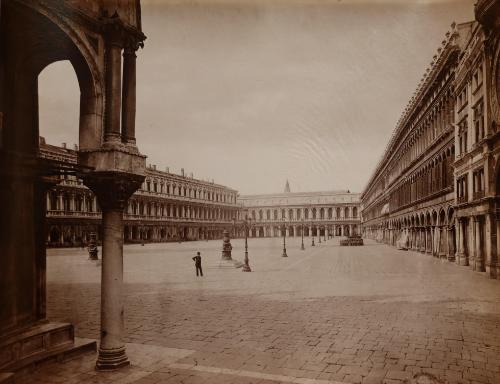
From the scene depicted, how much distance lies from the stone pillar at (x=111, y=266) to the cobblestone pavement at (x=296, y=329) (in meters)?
0.32

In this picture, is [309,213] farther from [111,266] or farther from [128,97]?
[111,266]

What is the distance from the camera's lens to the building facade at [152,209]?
4409 cm

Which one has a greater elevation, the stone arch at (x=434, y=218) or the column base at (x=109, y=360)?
the stone arch at (x=434, y=218)

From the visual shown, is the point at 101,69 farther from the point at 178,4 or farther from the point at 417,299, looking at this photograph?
the point at 417,299

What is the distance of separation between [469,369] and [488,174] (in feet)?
44.4

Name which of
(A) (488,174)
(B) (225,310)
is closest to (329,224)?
(A) (488,174)

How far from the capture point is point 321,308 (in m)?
12.4

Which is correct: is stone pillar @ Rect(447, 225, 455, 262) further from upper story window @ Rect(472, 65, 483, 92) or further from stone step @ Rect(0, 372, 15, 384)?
stone step @ Rect(0, 372, 15, 384)

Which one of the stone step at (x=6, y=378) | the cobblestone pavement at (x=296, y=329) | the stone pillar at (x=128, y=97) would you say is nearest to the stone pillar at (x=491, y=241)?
the cobblestone pavement at (x=296, y=329)

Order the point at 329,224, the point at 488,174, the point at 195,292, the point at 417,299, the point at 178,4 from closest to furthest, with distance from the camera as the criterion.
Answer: the point at 178,4, the point at 417,299, the point at 195,292, the point at 488,174, the point at 329,224

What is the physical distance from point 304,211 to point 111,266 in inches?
4467

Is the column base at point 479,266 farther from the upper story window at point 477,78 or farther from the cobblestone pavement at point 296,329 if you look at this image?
the upper story window at point 477,78

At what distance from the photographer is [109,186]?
714 cm

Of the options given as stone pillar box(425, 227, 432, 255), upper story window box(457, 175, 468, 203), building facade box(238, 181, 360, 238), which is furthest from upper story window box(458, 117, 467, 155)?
building facade box(238, 181, 360, 238)
